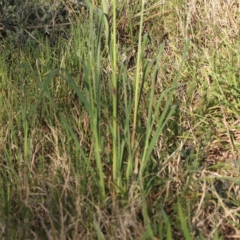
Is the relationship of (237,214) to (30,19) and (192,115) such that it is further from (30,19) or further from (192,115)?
(30,19)

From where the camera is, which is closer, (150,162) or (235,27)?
(150,162)

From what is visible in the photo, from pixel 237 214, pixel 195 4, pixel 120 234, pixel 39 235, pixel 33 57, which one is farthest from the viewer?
pixel 195 4

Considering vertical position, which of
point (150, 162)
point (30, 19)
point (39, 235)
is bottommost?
point (39, 235)

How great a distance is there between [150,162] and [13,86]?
89 cm

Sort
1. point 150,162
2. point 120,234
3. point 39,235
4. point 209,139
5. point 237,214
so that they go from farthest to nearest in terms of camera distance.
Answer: point 209,139 < point 150,162 < point 237,214 < point 39,235 < point 120,234

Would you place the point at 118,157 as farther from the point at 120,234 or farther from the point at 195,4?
the point at 195,4

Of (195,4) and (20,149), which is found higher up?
(195,4)

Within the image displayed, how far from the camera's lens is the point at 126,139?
1.89 meters

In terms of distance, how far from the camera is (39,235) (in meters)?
1.78

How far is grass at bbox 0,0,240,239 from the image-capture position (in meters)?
1.80

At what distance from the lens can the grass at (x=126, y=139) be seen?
70.9 inches

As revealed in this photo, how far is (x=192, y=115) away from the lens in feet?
8.39

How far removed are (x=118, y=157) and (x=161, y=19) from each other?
66.9 inches

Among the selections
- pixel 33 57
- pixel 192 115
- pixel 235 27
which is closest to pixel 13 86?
pixel 33 57
